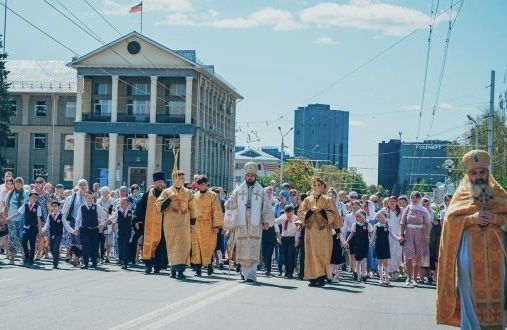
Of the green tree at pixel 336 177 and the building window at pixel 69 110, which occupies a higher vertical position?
the building window at pixel 69 110

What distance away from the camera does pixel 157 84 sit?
77938mm

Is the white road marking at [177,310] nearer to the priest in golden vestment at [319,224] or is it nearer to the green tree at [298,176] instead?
the priest in golden vestment at [319,224]

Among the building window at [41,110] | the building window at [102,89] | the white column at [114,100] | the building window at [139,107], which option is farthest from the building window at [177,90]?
the building window at [41,110]

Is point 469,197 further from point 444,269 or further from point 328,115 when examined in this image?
point 328,115

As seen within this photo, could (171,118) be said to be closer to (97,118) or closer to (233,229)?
(97,118)

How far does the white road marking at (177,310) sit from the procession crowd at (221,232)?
11.1 ft

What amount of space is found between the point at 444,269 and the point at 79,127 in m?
70.9

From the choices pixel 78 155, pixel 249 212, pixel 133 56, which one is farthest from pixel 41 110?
pixel 249 212

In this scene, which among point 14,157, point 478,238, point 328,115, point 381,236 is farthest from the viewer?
point 328,115

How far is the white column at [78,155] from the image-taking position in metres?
77.4

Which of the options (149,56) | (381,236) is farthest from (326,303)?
(149,56)

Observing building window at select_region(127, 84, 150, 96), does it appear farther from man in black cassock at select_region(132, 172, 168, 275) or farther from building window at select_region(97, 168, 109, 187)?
man in black cassock at select_region(132, 172, 168, 275)

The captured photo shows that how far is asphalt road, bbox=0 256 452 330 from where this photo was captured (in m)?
10.8

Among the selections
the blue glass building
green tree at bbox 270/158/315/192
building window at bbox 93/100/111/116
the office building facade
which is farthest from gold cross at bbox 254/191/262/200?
the blue glass building
